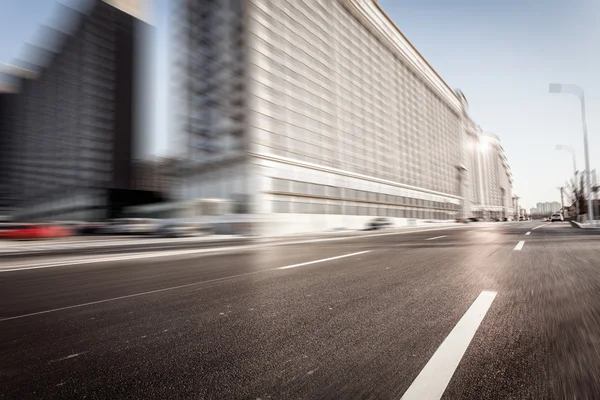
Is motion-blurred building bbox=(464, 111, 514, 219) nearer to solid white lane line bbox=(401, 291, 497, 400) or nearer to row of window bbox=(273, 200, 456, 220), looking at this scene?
row of window bbox=(273, 200, 456, 220)

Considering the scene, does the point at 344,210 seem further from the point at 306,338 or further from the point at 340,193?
the point at 306,338

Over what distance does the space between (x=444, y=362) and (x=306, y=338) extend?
0.90m

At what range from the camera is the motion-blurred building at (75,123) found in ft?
288

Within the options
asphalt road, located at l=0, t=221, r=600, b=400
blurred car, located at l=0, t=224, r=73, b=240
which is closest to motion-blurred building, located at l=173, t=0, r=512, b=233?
blurred car, located at l=0, t=224, r=73, b=240

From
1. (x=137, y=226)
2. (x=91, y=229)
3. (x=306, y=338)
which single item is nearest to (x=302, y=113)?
(x=137, y=226)

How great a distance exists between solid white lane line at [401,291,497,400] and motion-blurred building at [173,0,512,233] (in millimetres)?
27832

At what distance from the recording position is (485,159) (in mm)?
153375

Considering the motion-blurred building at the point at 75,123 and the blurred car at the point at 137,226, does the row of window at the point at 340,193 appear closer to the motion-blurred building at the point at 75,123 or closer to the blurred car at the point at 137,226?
the blurred car at the point at 137,226

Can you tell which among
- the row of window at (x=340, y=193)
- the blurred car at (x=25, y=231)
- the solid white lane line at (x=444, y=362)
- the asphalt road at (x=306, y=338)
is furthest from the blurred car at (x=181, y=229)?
the solid white lane line at (x=444, y=362)

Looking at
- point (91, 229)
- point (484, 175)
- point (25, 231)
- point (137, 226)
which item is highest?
point (484, 175)

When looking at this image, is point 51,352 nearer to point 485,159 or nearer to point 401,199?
point 401,199

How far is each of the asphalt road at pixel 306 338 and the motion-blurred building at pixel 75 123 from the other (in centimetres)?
8654

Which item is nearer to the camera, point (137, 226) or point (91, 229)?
point (137, 226)

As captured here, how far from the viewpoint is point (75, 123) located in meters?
93.8
